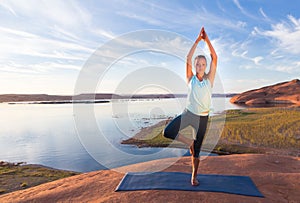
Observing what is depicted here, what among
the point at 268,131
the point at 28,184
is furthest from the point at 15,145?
the point at 268,131

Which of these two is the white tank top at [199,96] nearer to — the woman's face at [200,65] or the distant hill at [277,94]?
the woman's face at [200,65]

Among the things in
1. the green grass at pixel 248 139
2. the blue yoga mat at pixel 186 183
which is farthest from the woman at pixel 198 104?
the green grass at pixel 248 139

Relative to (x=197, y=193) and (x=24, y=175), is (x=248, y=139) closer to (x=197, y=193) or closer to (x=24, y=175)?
(x=197, y=193)

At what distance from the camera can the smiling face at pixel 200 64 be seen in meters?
4.58

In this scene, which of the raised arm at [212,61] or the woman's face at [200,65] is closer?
the woman's face at [200,65]

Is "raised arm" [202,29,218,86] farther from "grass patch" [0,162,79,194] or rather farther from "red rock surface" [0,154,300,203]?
"grass patch" [0,162,79,194]

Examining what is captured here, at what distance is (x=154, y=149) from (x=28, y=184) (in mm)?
7754

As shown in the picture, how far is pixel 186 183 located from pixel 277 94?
65.9 metres

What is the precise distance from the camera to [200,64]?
4578mm

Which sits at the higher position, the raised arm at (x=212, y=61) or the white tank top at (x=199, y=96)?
the raised arm at (x=212, y=61)

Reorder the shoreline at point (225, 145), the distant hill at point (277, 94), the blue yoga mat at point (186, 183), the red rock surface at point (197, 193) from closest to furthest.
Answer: the red rock surface at point (197, 193) < the blue yoga mat at point (186, 183) < the shoreline at point (225, 145) < the distant hill at point (277, 94)

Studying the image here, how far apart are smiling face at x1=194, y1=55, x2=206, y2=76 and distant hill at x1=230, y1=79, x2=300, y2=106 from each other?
55.5 meters

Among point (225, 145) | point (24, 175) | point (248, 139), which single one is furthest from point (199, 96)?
point (248, 139)

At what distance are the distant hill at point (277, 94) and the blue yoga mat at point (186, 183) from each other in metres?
54.8
